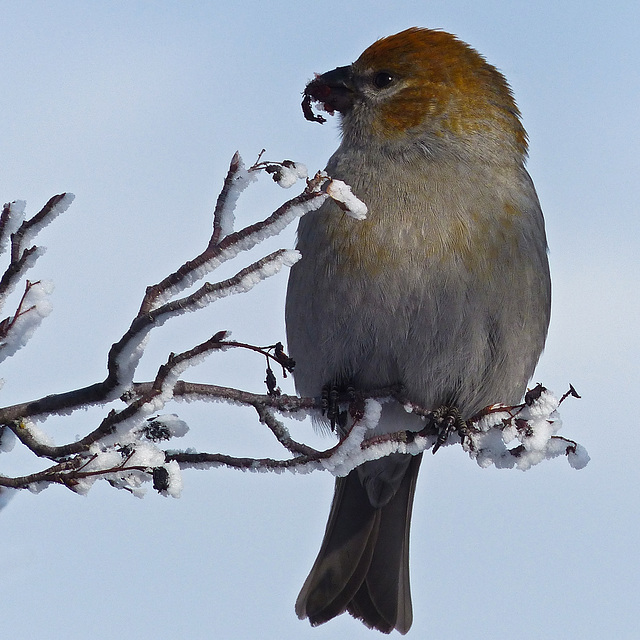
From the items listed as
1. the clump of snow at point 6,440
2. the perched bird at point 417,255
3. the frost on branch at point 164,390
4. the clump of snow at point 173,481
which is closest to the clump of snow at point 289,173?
the frost on branch at point 164,390

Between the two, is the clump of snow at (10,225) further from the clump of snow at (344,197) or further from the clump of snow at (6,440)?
the clump of snow at (344,197)

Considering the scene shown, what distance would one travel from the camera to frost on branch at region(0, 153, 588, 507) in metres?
2.32

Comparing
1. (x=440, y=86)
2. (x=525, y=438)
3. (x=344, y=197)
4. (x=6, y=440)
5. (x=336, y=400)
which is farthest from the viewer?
(x=440, y=86)

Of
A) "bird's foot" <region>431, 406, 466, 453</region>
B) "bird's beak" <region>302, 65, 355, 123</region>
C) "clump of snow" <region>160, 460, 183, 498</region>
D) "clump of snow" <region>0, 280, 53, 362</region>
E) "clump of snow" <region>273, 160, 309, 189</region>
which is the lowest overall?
"clump of snow" <region>160, 460, 183, 498</region>

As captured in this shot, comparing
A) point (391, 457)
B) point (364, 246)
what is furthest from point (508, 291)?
point (391, 457)

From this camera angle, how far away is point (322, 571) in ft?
17.5

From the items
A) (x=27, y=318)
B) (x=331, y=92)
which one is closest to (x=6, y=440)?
(x=27, y=318)

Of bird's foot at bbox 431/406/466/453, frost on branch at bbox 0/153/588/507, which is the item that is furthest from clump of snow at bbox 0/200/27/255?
bird's foot at bbox 431/406/466/453

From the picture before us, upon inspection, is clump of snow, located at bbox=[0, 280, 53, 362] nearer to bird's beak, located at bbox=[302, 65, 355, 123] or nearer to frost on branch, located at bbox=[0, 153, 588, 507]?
frost on branch, located at bbox=[0, 153, 588, 507]

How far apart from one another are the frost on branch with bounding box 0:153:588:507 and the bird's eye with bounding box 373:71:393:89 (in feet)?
7.99

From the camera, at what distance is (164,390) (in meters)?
2.46

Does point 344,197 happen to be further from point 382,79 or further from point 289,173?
point 382,79

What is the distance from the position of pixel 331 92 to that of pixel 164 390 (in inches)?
120

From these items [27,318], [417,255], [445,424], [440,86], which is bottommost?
[27,318]
